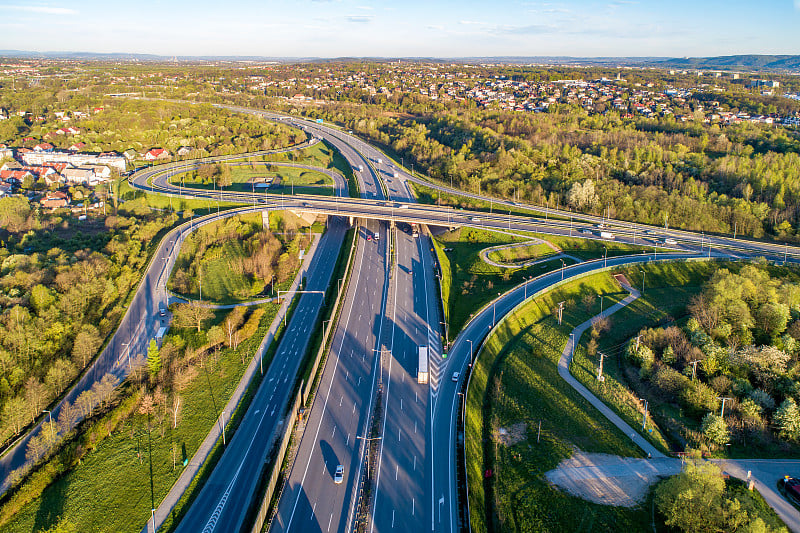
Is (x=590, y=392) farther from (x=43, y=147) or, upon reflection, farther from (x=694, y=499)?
(x=43, y=147)

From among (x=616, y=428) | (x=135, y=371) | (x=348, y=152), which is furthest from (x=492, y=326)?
(x=348, y=152)

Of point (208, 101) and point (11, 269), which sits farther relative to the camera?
point (208, 101)

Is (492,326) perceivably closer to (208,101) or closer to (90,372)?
(90,372)

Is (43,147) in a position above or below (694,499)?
above

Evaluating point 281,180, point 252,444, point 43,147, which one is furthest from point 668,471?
point 43,147

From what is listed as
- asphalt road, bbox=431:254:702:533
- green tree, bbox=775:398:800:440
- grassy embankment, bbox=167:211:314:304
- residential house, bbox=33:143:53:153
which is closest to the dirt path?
asphalt road, bbox=431:254:702:533

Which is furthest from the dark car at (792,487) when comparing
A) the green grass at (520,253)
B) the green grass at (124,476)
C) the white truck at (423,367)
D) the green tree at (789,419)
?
the green grass at (520,253)

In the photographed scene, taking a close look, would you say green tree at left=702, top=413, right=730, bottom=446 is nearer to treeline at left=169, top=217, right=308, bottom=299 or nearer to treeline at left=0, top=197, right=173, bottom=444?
treeline at left=169, top=217, right=308, bottom=299
